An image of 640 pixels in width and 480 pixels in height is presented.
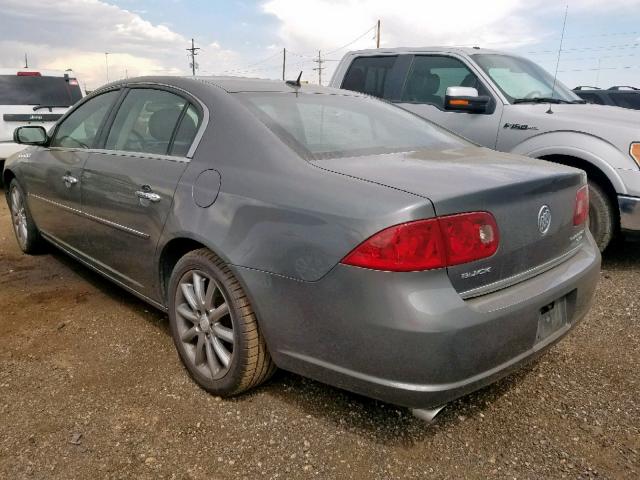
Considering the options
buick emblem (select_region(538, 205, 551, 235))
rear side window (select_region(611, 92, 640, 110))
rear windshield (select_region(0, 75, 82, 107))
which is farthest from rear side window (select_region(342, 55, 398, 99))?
rear side window (select_region(611, 92, 640, 110))

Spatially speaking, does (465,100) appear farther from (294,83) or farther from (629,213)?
(294,83)

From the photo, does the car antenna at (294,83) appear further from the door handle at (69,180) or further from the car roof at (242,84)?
the door handle at (69,180)

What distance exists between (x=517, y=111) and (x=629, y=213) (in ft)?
4.20

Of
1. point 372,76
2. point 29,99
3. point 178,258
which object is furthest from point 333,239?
point 29,99

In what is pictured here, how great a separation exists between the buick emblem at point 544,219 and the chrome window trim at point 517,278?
152 mm

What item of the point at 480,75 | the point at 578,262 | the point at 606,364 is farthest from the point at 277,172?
the point at 480,75

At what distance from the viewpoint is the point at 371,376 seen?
6.44 ft

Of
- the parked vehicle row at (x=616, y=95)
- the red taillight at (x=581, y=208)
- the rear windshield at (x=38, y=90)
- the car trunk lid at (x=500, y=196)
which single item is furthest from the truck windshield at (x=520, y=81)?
the rear windshield at (x=38, y=90)

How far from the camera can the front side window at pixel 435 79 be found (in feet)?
17.1

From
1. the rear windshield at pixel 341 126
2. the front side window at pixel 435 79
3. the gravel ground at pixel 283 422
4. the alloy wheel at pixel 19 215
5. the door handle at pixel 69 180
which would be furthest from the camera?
the front side window at pixel 435 79

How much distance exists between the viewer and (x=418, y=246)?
6.10 feet

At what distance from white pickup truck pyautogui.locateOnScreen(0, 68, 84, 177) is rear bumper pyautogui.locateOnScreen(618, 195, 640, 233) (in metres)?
7.80

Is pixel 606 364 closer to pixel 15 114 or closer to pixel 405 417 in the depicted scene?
pixel 405 417

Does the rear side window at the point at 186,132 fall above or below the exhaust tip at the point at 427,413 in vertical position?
above
